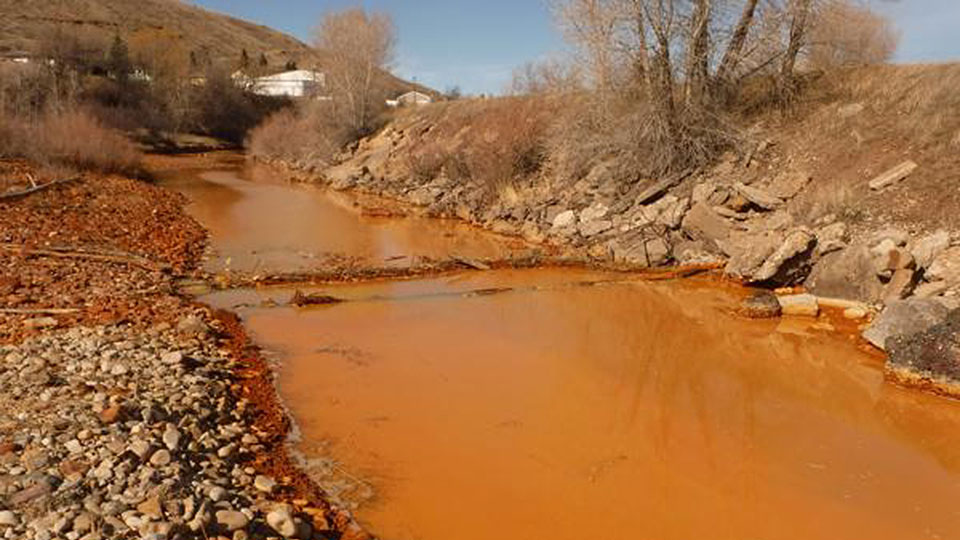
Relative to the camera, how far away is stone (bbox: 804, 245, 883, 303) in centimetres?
1254

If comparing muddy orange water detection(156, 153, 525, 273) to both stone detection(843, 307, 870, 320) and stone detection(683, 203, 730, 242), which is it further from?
stone detection(843, 307, 870, 320)

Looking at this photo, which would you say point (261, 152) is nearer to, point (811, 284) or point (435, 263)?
point (435, 263)

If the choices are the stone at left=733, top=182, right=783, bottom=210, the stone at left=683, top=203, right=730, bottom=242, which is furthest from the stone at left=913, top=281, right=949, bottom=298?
the stone at left=683, top=203, right=730, bottom=242

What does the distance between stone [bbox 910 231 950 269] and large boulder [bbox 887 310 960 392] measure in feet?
9.17

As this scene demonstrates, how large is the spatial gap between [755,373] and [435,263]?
25.8ft

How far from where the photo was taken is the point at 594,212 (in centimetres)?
1934

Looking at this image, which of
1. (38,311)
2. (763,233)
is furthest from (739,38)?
(38,311)

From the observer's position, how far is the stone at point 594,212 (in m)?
19.1

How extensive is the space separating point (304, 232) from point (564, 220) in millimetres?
7350

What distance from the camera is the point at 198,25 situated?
104 metres

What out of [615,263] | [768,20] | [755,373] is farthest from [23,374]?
[768,20]

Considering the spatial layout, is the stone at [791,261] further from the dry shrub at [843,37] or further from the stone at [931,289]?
the dry shrub at [843,37]

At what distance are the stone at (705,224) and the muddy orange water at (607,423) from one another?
3680 mm

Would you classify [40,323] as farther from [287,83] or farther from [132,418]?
[287,83]
